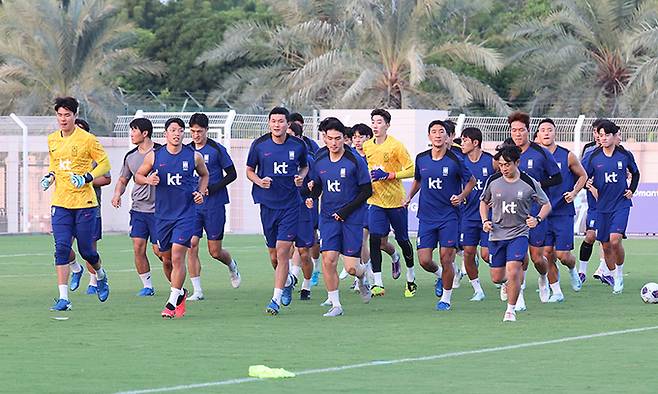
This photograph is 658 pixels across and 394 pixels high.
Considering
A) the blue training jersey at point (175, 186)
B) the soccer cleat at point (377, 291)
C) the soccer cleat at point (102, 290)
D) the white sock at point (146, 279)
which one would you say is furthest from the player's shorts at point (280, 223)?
the white sock at point (146, 279)

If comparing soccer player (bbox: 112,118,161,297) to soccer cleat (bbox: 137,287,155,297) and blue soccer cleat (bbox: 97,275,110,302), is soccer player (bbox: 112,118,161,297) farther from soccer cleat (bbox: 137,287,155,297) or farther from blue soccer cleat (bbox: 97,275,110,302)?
blue soccer cleat (bbox: 97,275,110,302)

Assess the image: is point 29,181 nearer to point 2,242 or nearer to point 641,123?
point 2,242

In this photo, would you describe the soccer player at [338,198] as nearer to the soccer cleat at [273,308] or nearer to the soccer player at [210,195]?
the soccer cleat at [273,308]

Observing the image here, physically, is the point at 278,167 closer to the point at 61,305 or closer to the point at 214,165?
the point at 214,165

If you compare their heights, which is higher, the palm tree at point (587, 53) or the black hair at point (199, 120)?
the palm tree at point (587, 53)

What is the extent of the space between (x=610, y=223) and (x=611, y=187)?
0.48m

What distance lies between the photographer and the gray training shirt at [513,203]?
15438mm

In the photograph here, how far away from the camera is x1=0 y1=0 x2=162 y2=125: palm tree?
46031mm

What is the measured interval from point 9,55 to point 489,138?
1671 centimetres

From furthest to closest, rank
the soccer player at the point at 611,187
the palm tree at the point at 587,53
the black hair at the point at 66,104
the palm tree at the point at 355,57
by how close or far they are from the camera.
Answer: the palm tree at the point at 587,53, the palm tree at the point at 355,57, the soccer player at the point at 611,187, the black hair at the point at 66,104

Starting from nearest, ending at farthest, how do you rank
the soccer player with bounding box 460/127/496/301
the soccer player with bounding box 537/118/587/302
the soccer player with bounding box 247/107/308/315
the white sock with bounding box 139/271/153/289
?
the soccer player with bounding box 247/107/308/315 → the soccer player with bounding box 460/127/496/301 → the soccer player with bounding box 537/118/587/302 → the white sock with bounding box 139/271/153/289

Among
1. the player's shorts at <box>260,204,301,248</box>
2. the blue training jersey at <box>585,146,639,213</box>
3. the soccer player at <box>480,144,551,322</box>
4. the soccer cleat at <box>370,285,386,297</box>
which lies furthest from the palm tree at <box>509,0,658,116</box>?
the soccer player at <box>480,144,551,322</box>

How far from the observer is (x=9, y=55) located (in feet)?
152

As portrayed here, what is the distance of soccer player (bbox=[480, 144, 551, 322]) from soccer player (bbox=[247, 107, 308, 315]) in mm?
2388
